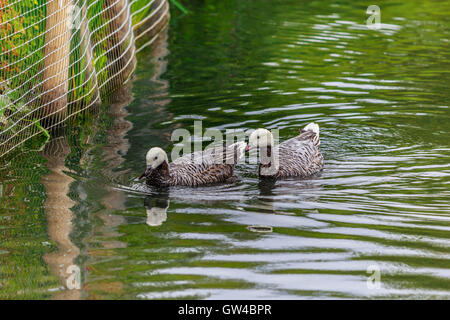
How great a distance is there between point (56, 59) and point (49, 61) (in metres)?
0.11

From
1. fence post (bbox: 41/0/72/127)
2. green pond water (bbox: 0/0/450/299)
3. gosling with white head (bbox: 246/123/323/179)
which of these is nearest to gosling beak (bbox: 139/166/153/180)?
green pond water (bbox: 0/0/450/299)

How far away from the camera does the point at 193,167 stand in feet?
31.0

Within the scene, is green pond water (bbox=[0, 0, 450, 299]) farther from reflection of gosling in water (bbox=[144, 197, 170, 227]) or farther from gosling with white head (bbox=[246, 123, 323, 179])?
gosling with white head (bbox=[246, 123, 323, 179])

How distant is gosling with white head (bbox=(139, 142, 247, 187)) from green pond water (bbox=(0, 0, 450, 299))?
20 centimetres

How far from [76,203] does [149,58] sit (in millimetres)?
8015

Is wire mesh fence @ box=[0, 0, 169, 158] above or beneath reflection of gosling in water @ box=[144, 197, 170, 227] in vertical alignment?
above

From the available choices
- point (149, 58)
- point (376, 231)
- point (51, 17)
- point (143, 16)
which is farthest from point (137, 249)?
point (143, 16)

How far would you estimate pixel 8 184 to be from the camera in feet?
28.9

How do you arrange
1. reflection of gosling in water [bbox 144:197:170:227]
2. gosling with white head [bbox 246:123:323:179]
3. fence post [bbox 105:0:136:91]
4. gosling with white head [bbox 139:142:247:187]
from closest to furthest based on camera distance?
reflection of gosling in water [bbox 144:197:170:227]
gosling with white head [bbox 139:142:247:187]
gosling with white head [bbox 246:123:323:179]
fence post [bbox 105:0:136:91]

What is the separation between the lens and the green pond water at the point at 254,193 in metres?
6.30

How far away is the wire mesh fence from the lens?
9.80 m

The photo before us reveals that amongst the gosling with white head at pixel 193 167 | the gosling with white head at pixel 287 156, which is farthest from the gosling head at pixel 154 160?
the gosling with white head at pixel 287 156

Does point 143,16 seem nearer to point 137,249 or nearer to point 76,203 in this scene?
point 76,203

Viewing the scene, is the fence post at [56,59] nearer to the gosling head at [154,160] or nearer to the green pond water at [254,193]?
the green pond water at [254,193]
